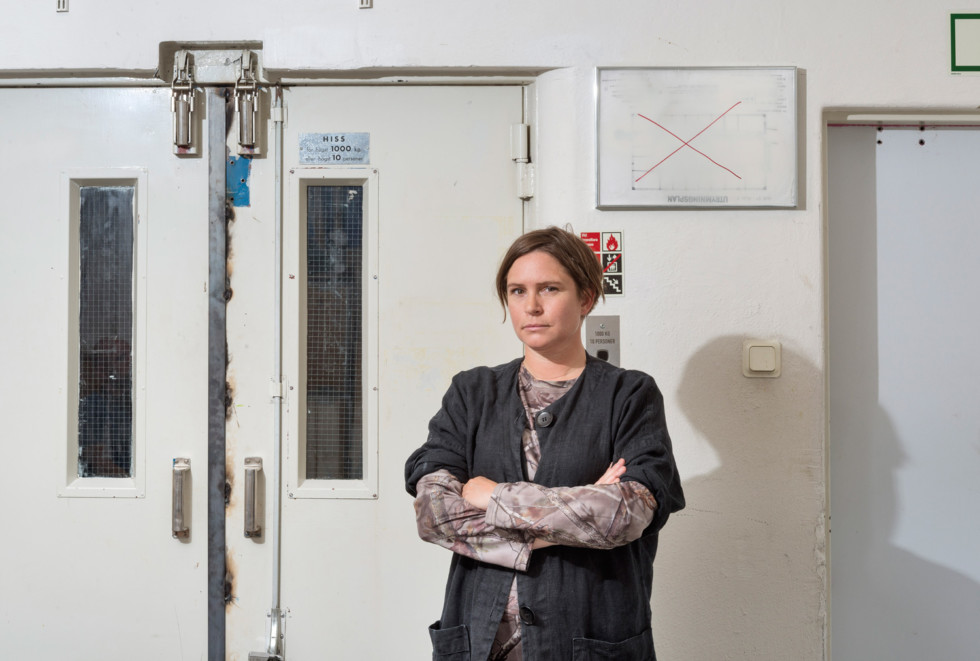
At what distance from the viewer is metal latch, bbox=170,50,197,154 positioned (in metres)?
1.74

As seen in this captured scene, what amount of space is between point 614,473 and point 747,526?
783mm

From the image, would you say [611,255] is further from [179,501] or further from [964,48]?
[179,501]

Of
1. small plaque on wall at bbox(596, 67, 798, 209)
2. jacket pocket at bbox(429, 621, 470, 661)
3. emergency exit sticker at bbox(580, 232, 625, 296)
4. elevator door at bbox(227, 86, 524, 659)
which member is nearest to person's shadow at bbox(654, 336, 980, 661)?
emergency exit sticker at bbox(580, 232, 625, 296)

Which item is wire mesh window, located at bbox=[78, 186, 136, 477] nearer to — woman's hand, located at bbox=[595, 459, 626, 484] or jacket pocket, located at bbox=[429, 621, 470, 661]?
jacket pocket, located at bbox=[429, 621, 470, 661]

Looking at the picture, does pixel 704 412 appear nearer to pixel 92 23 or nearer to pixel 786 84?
pixel 786 84

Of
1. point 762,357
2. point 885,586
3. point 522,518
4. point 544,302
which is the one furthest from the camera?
point 885,586

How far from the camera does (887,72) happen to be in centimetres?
167

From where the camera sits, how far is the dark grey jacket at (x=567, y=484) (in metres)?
1.04

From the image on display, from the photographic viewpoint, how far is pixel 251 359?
1.76m

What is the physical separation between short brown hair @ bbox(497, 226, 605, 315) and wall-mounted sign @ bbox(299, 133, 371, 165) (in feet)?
2.47

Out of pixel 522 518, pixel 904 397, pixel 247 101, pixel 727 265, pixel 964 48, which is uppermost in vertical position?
pixel 964 48

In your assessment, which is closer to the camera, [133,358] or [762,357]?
[762,357]

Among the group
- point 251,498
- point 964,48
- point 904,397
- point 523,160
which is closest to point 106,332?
point 251,498

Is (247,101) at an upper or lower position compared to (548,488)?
upper
